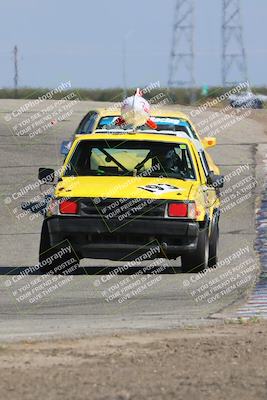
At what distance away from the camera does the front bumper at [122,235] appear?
1302 cm

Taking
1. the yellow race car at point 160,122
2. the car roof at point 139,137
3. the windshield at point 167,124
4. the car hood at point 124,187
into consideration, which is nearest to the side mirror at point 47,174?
the car hood at point 124,187

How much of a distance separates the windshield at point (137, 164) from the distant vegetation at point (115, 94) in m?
38.5

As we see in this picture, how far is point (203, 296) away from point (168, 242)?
1534 millimetres

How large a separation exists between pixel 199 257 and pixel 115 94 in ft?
160

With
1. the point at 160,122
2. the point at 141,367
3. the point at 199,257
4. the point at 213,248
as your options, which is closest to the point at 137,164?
the point at 213,248

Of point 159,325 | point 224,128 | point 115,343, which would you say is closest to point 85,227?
point 159,325

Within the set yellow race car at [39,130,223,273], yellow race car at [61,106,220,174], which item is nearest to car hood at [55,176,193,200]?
yellow race car at [39,130,223,273]

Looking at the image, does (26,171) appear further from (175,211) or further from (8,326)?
(8,326)

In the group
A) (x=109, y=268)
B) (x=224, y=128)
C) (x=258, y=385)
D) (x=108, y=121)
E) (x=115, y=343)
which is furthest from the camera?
(x=224, y=128)

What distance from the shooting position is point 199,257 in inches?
525

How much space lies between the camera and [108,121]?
64.2 ft

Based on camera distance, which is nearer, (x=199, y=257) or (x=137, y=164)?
(x=199, y=257)

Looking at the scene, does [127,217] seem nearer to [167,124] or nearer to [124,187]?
[124,187]

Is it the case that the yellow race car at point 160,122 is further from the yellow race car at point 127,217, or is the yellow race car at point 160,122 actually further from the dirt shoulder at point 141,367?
the dirt shoulder at point 141,367
